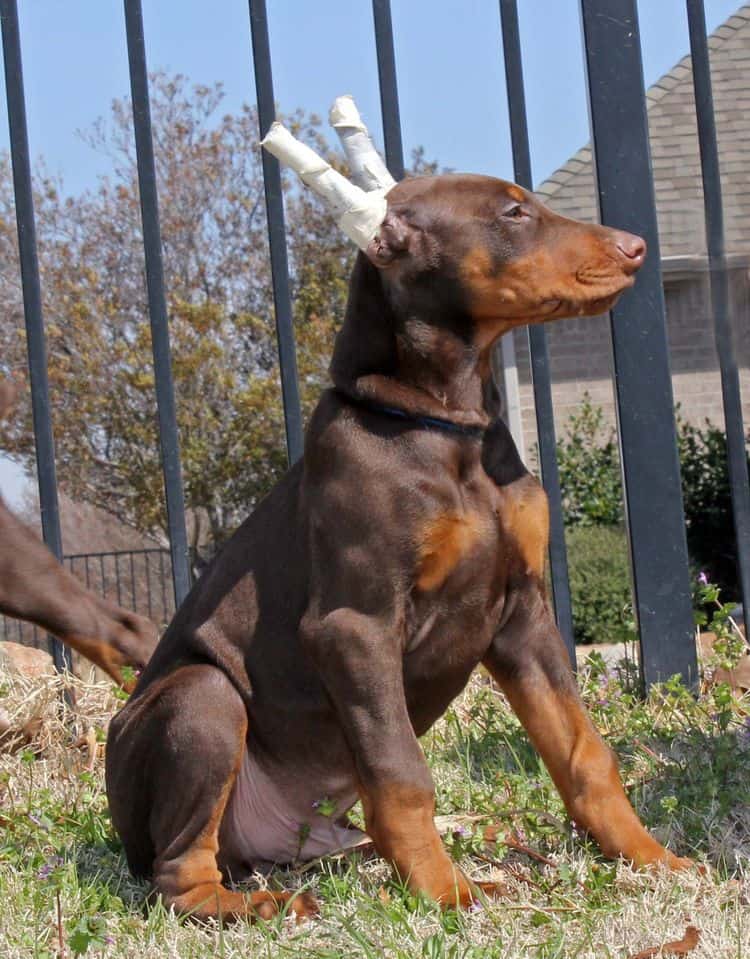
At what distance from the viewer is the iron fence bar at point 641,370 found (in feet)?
13.9

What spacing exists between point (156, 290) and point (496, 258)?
1969 mm

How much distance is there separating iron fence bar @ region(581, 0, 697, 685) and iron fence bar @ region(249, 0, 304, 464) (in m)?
1.13

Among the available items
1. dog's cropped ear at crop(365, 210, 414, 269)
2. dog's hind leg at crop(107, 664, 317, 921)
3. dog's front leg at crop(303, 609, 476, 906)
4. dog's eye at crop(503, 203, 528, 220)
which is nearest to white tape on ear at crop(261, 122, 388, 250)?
dog's cropped ear at crop(365, 210, 414, 269)

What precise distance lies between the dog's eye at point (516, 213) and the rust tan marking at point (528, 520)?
1.95 ft

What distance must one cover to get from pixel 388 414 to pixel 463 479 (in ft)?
0.73

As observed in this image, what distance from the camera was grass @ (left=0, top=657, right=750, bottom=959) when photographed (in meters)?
2.32

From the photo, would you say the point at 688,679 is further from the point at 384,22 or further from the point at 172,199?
the point at 172,199

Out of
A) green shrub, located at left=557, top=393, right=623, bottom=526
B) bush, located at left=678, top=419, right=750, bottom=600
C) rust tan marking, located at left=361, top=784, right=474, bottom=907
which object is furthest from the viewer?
green shrub, located at left=557, top=393, right=623, bottom=526

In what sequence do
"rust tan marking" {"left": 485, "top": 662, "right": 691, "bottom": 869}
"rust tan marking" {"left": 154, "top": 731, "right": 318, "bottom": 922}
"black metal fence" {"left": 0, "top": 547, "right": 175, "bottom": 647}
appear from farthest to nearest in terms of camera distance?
"black metal fence" {"left": 0, "top": 547, "right": 175, "bottom": 647}, "rust tan marking" {"left": 485, "top": 662, "right": 691, "bottom": 869}, "rust tan marking" {"left": 154, "top": 731, "right": 318, "bottom": 922}

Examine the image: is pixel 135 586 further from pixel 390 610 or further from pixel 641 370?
pixel 390 610

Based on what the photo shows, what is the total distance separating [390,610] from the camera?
257 cm

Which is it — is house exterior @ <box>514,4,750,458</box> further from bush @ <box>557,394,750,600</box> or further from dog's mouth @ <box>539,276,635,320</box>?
bush @ <box>557,394,750,600</box>

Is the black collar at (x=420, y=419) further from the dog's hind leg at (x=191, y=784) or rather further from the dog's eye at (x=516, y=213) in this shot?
the dog's hind leg at (x=191, y=784)

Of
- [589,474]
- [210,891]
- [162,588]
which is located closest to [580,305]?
[210,891]
